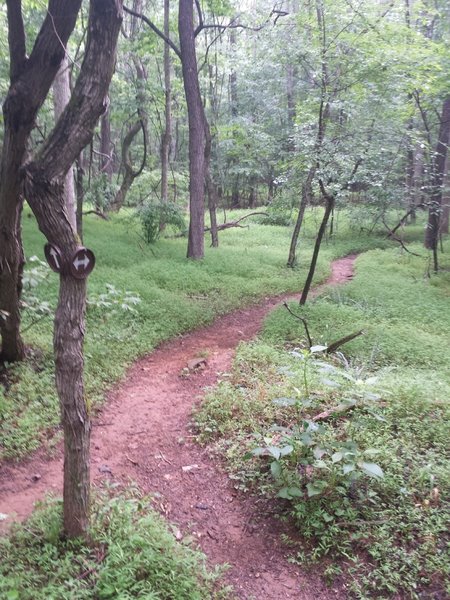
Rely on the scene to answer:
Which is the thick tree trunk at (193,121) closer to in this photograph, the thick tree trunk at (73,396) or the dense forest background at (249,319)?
the dense forest background at (249,319)

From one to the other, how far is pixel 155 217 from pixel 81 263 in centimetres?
966

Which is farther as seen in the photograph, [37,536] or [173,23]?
[173,23]

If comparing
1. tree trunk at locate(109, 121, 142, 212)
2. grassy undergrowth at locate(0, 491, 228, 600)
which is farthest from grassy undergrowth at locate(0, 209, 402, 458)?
tree trunk at locate(109, 121, 142, 212)

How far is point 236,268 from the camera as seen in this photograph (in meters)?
11.0

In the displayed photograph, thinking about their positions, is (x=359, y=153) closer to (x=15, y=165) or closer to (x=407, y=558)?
(x=15, y=165)

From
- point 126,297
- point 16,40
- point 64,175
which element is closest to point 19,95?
point 16,40

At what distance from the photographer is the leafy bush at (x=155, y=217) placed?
38.8 ft

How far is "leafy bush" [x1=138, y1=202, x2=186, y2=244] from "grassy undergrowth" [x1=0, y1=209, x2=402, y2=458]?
16.1 inches

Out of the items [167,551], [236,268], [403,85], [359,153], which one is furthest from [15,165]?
[403,85]

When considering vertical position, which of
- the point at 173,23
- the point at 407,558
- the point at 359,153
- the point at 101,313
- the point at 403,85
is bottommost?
the point at 407,558

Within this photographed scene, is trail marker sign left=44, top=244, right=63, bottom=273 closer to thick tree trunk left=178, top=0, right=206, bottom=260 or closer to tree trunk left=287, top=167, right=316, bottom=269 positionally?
tree trunk left=287, top=167, right=316, bottom=269

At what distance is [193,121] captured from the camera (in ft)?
36.2

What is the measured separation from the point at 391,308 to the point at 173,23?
1132 centimetres

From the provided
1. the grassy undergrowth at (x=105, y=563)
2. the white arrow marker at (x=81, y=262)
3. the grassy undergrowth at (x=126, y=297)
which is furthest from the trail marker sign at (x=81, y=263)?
the grassy undergrowth at (x=126, y=297)
